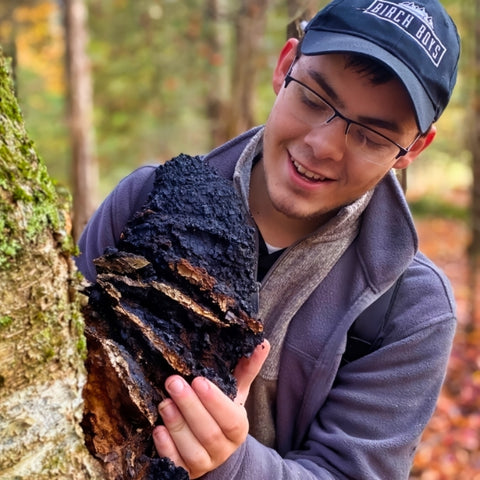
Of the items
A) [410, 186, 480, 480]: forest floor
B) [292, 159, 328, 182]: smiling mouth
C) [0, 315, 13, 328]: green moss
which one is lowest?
[410, 186, 480, 480]: forest floor

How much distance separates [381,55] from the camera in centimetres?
171

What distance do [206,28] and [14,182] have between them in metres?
11.5

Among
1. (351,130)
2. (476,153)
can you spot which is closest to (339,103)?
(351,130)

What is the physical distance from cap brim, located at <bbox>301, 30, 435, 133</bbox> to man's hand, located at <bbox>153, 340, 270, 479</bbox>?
1.17 m

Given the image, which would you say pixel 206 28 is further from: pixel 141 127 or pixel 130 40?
pixel 141 127

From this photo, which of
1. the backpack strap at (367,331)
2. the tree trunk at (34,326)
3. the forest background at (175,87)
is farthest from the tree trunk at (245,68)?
the tree trunk at (34,326)

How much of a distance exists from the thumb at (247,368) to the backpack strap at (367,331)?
561mm

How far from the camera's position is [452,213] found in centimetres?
1872

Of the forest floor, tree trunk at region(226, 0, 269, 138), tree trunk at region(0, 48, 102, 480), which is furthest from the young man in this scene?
tree trunk at region(226, 0, 269, 138)

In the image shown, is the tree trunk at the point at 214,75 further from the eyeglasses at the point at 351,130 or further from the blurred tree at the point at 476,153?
the eyeglasses at the point at 351,130

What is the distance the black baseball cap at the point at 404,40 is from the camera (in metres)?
1.74

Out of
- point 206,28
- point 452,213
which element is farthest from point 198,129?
point 452,213

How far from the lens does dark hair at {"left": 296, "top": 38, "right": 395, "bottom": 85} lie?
1720mm

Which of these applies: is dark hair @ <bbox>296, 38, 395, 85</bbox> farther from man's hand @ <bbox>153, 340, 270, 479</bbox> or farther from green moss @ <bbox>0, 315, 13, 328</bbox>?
green moss @ <bbox>0, 315, 13, 328</bbox>
